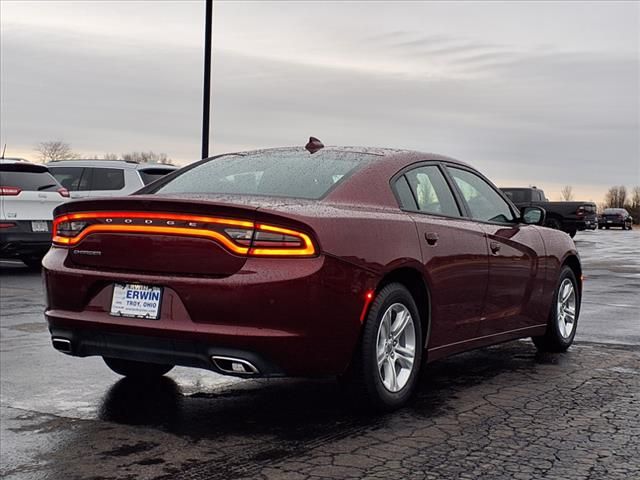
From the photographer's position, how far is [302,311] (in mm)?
4770

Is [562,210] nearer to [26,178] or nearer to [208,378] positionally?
[26,178]

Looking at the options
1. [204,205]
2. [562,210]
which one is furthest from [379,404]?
[562,210]

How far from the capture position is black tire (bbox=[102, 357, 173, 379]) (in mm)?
6262

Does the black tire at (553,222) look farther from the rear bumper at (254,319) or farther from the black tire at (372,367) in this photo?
the rear bumper at (254,319)

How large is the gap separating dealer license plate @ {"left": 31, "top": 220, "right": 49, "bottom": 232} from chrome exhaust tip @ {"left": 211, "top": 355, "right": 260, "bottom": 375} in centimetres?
1087

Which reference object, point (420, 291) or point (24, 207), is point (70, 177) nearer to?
point (24, 207)

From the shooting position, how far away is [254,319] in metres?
4.72

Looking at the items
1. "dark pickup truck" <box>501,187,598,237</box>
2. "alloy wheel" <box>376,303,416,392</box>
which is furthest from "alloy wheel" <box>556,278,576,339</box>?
"dark pickup truck" <box>501,187,598,237</box>

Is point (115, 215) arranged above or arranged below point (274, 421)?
above

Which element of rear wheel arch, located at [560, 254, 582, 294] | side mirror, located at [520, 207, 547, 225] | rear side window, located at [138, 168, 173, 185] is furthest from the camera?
rear side window, located at [138, 168, 173, 185]

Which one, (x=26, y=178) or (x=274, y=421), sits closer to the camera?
(x=274, y=421)

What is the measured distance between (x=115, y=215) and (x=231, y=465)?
1578 mm

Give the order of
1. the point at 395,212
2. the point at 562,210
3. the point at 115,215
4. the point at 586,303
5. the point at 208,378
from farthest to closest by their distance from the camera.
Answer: the point at 562,210, the point at 586,303, the point at 208,378, the point at 395,212, the point at 115,215

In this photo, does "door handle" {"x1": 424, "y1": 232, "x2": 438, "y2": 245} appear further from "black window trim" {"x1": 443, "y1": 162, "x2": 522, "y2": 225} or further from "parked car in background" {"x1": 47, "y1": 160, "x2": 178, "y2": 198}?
"parked car in background" {"x1": 47, "y1": 160, "x2": 178, "y2": 198}
